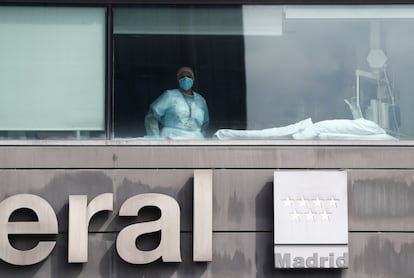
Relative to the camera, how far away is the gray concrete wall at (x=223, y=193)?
30.9 feet

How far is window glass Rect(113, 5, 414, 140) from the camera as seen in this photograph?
9945mm

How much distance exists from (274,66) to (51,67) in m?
2.20

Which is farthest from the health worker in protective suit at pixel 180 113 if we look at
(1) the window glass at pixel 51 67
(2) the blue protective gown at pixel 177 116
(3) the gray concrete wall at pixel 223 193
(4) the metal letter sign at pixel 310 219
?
(4) the metal letter sign at pixel 310 219

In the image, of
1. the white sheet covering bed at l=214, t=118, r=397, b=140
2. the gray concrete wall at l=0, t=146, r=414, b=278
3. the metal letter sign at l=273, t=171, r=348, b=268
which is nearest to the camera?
the metal letter sign at l=273, t=171, r=348, b=268

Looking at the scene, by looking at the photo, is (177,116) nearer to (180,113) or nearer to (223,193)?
(180,113)

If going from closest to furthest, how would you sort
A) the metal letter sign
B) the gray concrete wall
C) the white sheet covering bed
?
the metal letter sign, the gray concrete wall, the white sheet covering bed

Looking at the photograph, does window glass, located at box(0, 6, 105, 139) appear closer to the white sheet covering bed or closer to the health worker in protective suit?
the health worker in protective suit

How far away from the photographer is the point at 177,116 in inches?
392

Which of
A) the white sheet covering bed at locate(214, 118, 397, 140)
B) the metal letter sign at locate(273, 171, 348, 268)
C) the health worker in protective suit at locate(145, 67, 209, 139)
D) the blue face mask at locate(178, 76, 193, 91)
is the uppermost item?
the blue face mask at locate(178, 76, 193, 91)

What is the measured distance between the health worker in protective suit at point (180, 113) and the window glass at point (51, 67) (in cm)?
52

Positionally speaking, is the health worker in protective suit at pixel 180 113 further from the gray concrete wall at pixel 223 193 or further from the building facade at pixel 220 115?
the gray concrete wall at pixel 223 193

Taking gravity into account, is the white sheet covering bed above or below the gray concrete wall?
above

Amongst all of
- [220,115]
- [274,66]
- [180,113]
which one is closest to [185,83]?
[180,113]

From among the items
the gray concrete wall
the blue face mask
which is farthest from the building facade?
the blue face mask
